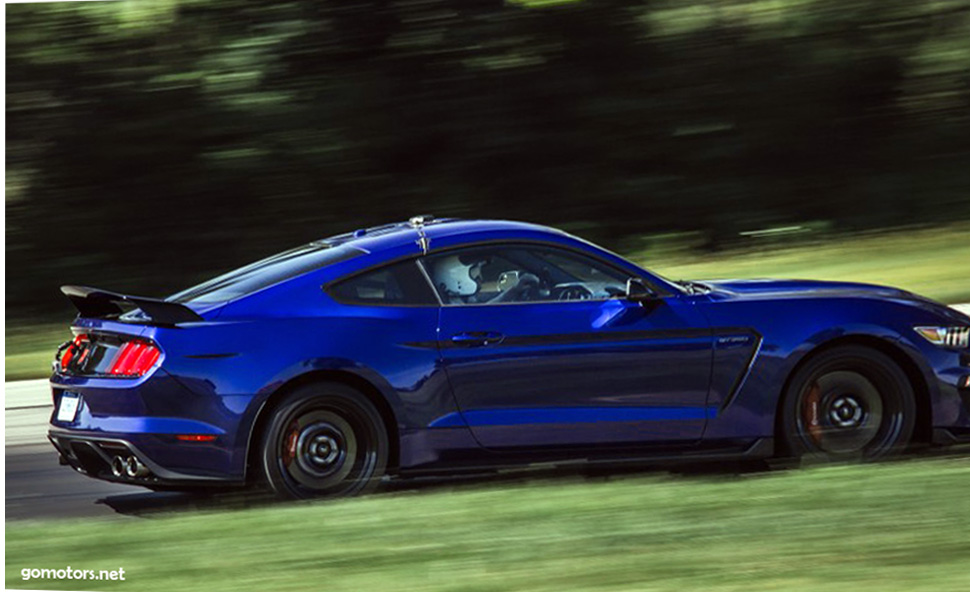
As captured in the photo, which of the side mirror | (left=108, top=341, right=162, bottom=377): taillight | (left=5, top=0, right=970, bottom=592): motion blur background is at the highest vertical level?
(left=5, top=0, right=970, bottom=592): motion blur background

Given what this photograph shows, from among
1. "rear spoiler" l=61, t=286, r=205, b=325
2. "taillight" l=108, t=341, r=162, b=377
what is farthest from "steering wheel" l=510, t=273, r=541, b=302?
"taillight" l=108, t=341, r=162, b=377

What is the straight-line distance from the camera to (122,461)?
6.60 meters

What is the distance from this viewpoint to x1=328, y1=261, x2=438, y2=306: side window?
22.4ft

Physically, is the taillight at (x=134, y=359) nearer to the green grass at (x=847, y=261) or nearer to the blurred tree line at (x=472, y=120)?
the blurred tree line at (x=472, y=120)

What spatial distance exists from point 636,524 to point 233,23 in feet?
14.7

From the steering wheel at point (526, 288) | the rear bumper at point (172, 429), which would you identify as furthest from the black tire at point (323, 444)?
the steering wheel at point (526, 288)

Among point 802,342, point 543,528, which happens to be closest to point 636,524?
point 543,528

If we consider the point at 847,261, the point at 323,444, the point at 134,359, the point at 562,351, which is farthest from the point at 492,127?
the point at 134,359

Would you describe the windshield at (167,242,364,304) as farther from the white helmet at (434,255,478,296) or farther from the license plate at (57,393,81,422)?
the license plate at (57,393,81,422)

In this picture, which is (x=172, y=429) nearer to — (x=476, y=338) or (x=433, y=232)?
(x=476, y=338)

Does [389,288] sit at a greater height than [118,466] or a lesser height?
greater

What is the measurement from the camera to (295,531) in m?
6.16

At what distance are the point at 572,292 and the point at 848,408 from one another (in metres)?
1.36

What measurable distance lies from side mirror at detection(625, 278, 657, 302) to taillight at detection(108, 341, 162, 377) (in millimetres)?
2080
